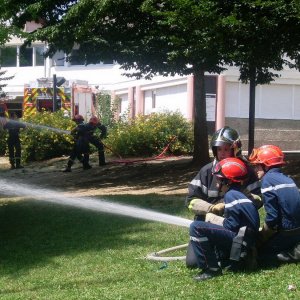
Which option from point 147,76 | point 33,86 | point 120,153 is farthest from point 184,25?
point 33,86

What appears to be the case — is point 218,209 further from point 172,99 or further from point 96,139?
point 172,99

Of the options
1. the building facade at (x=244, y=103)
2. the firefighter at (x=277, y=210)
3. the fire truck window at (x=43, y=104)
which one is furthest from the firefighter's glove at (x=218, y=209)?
the fire truck window at (x=43, y=104)

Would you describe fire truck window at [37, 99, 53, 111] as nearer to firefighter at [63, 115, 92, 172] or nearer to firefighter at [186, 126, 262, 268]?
firefighter at [63, 115, 92, 172]

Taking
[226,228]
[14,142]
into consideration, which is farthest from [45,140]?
[226,228]

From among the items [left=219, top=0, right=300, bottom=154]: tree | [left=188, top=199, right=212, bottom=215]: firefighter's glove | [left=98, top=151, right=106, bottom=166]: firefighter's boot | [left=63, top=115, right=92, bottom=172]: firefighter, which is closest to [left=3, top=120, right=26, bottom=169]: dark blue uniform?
[left=63, top=115, right=92, bottom=172]: firefighter

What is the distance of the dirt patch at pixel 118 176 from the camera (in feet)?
53.3

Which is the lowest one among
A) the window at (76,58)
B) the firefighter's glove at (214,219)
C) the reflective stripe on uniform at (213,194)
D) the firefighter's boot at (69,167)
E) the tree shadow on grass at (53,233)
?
the tree shadow on grass at (53,233)

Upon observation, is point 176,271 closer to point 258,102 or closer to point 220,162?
point 220,162

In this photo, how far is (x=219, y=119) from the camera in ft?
90.0

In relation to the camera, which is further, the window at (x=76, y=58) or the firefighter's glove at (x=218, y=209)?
the window at (x=76, y=58)

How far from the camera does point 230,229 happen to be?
6824mm

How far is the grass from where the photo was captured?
6.48 m

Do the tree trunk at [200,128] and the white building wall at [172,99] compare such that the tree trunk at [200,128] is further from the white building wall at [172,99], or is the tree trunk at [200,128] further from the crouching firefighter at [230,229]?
the crouching firefighter at [230,229]

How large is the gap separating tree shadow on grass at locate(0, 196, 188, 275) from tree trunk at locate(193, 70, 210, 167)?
18.9ft
